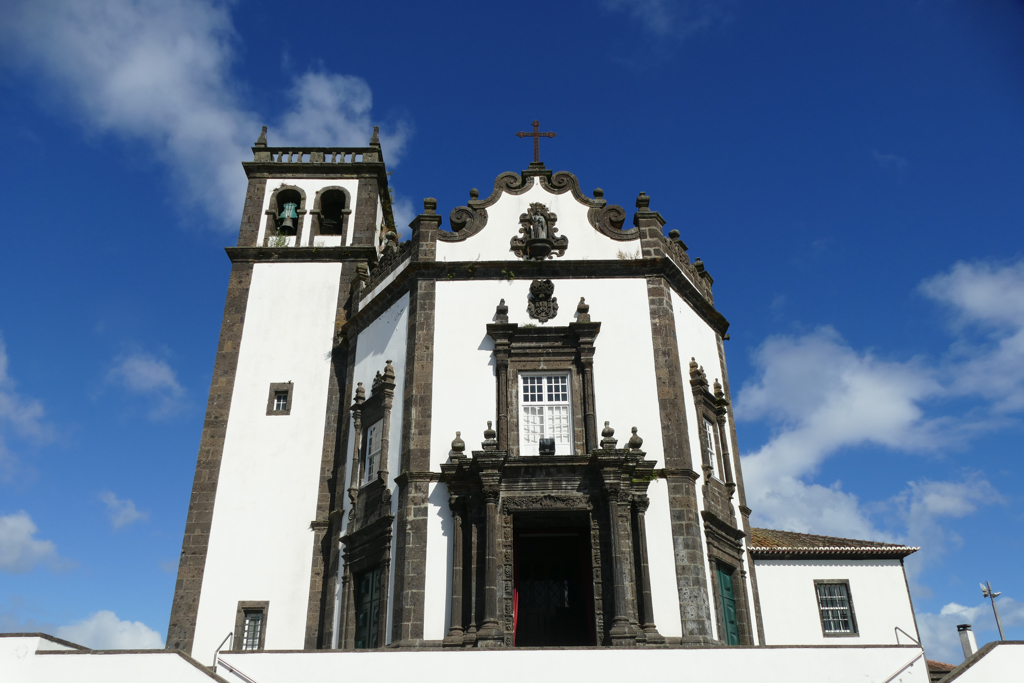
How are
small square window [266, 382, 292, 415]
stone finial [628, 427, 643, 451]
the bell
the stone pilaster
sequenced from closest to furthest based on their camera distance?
the stone pilaster, stone finial [628, 427, 643, 451], small square window [266, 382, 292, 415], the bell

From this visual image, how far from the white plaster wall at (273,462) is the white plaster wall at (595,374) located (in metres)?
4.70

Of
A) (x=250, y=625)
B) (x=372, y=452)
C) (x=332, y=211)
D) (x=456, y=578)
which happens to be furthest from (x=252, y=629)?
(x=332, y=211)

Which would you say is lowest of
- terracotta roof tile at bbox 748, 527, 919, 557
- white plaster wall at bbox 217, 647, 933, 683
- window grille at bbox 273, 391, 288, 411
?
white plaster wall at bbox 217, 647, 933, 683

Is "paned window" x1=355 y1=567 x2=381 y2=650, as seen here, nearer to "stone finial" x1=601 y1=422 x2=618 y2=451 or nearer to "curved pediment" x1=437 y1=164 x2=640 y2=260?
"stone finial" x1=601 y1=422 x2=618 y2=451

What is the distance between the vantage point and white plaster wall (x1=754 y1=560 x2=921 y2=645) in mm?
20641

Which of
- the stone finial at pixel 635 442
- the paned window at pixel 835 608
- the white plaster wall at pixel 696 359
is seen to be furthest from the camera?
the paned window at pixel 835 608

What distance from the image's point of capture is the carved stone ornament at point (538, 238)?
64.2ft

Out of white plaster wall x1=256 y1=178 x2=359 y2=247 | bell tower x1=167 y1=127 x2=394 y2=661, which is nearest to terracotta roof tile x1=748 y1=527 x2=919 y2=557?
bell tower x1=167 y1=127 x2=394 y2=661

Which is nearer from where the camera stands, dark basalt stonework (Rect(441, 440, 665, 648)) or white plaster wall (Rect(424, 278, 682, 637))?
dark basalt stonework (Rect(441, 440, 665, 648))

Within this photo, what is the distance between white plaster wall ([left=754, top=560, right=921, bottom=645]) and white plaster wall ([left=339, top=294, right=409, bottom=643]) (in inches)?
381

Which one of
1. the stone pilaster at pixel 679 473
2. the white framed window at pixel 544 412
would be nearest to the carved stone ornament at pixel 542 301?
the white framed window at pixel 544 412

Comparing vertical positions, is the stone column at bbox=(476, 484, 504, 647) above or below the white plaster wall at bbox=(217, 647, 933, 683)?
above

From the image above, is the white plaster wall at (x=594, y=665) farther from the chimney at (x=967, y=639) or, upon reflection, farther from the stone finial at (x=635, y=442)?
the chimney at (x=967, y=639)

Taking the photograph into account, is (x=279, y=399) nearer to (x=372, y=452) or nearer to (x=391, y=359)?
(x=372, y=452)
